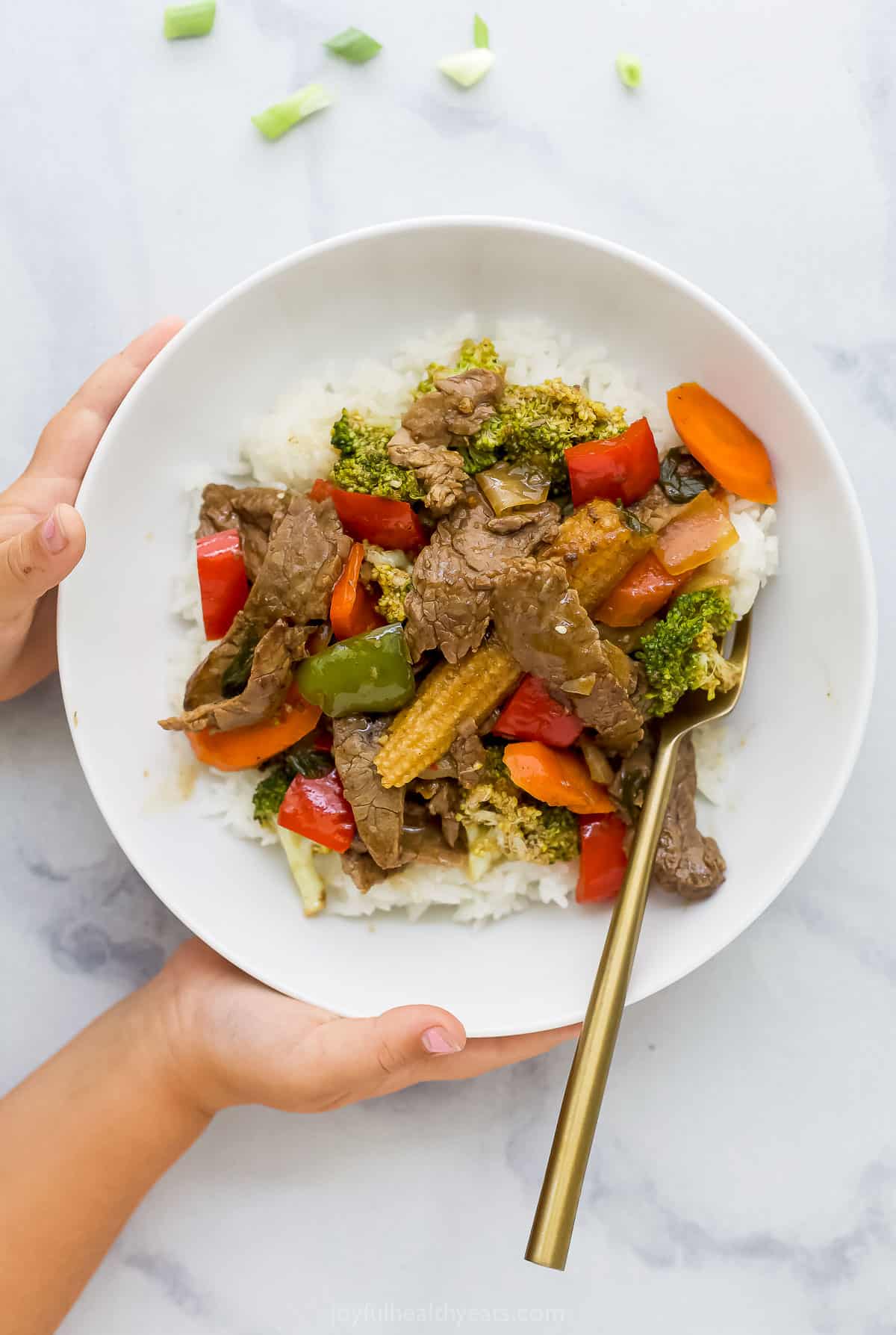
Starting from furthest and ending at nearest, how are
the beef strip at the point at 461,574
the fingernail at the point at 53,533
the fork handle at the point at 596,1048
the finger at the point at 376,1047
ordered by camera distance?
the beef strip at the point at 461,574 < the finger at the point at 376,1047 < the fingernail at the point at 53,533 < the fork handle at the point at 596,1048

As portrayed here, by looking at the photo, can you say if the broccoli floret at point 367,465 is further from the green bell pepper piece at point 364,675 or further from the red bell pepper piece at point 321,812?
the red bell pepper piece at point 321,812

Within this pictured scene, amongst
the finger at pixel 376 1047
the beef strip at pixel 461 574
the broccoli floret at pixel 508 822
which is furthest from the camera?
the broccoli floret at pixel 508 822

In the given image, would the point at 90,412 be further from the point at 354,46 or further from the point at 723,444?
the point at 723,444

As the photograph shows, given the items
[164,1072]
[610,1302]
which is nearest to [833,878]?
[610,1302]

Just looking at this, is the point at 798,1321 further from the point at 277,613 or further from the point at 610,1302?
the point at 277,613

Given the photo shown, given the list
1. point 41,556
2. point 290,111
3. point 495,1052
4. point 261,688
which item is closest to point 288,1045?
point 495,1052

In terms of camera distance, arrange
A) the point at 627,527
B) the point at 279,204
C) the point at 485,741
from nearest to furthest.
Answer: the point at 627,527 → the point at 485,741 → the point at 279,204

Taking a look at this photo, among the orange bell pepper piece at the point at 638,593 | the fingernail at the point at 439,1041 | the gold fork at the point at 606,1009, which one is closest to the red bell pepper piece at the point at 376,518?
the orange bell pepper piece at the point at 638,593
